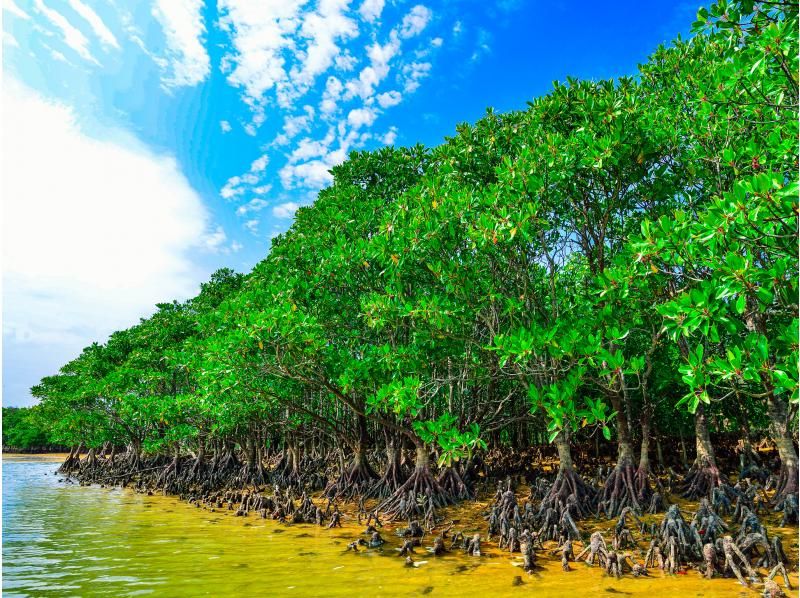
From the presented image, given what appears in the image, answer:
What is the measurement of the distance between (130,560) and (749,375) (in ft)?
25.6

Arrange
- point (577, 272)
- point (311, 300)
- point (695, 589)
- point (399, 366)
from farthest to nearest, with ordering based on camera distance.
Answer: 1. point (577, 272)
2. point (311, 300)
3. point (399, 366)
4. point (695, 589)

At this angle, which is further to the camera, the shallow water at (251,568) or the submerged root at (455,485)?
the submerged root at (455,485)

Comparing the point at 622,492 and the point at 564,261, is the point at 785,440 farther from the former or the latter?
the point at 564,261

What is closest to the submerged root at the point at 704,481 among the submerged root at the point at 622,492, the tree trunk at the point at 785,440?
the submerged root at the point at 622,492

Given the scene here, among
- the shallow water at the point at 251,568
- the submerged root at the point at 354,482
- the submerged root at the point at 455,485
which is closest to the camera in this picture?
the shallow water at the point at 251,568

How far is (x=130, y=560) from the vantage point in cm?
747

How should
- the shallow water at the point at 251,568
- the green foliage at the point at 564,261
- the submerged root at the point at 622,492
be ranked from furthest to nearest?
the submerged root at the point at 622,492 < the shallow water at the point at 251,568 < the green foliage at the point at 564,261

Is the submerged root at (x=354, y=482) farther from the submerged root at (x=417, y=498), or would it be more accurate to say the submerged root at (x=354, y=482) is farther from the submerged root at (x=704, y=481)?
the submerged root at (x=704, y=481)

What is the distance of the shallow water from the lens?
5.66 metres

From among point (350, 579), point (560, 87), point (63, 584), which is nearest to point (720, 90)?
→ point (560, 87)

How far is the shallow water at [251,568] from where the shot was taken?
5664mm

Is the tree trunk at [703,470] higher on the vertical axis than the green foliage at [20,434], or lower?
lower

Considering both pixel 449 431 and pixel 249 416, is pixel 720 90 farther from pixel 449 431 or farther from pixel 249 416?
pixel 249 416

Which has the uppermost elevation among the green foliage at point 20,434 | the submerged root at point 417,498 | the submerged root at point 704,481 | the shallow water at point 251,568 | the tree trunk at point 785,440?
the green foliage at point 20,434
